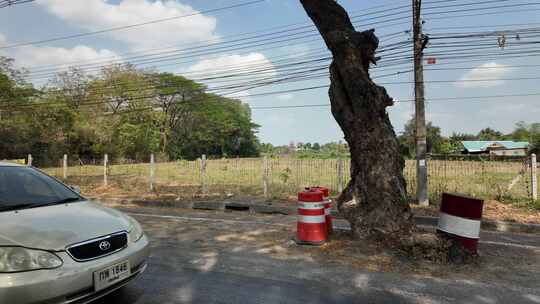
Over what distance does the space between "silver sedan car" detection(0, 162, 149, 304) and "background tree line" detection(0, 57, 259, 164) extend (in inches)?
586

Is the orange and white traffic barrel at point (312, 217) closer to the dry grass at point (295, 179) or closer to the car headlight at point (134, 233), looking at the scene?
the car headlight at point (134, 233)

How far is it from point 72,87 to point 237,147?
3427cm

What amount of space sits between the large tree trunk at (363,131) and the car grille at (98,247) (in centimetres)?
365

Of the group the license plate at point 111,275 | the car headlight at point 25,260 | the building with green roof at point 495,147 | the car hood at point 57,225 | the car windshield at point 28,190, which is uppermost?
the building with green roof at point 495,147

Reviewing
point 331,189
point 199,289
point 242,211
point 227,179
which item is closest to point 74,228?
point 199,289

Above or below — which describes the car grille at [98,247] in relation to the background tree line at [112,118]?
below

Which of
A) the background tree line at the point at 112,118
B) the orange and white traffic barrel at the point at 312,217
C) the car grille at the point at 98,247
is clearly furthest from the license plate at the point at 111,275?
the background tree line at the point at 112,118

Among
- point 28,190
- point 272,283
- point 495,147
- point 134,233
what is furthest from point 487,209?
point 495,147

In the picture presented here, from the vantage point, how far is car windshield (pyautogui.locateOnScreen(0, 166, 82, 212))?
11.8 feet

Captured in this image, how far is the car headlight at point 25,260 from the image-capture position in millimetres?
2646

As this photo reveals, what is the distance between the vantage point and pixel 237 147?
6825 centimetres

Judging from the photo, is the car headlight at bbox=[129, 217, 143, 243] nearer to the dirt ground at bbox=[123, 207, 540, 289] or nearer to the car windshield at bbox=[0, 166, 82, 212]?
the car windshield at bbox=[0, 166, 82, 212]

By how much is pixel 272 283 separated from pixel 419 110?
7.79 metres

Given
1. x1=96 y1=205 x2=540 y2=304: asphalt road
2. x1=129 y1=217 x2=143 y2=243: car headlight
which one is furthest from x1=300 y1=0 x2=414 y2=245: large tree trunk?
x1=129 y1=217 x2=143 y2=243: car headlight
